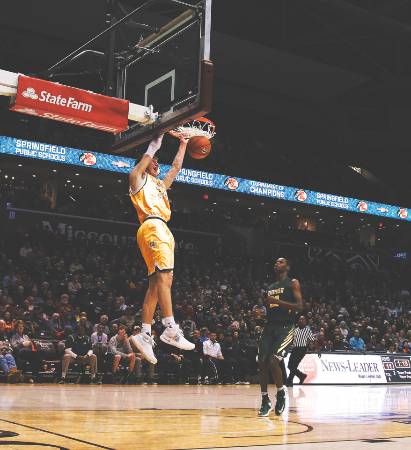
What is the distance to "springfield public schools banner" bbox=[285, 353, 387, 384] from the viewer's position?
55.8 ft

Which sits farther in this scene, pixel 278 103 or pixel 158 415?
pixel 278 103

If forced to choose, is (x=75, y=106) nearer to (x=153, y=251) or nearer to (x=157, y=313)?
(x=153, y=251)

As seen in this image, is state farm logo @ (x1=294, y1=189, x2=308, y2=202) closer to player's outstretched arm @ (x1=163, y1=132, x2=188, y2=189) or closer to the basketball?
player's outstretched arm @ (x1=163, y1=132, x2=188, y2=189)

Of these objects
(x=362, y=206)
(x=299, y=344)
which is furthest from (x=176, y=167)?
(x=362, y=206)

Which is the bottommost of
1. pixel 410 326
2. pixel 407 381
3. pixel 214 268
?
pixel 407 381

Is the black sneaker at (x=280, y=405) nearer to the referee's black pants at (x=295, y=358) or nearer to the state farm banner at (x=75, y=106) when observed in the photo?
the state farm banner at (x=75, y=106)

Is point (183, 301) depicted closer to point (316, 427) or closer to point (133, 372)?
point (133, 372)

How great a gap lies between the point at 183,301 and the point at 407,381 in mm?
6852

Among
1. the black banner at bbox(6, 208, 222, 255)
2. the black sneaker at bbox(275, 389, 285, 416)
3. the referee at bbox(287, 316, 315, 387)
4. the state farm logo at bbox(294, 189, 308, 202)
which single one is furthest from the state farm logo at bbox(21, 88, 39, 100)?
the state farm logo at bbox(294, 189, 308, 202)

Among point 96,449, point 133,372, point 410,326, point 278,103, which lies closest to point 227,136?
point 278,103

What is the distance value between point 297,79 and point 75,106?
706 inches

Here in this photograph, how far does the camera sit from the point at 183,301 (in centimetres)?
1962

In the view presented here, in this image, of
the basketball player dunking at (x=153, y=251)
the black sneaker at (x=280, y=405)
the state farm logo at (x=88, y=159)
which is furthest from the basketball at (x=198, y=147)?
the state farm logo at (x=88, y=159)

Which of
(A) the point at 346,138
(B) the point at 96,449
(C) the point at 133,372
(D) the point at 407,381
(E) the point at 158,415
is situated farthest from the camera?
(A) the point at 346,138
